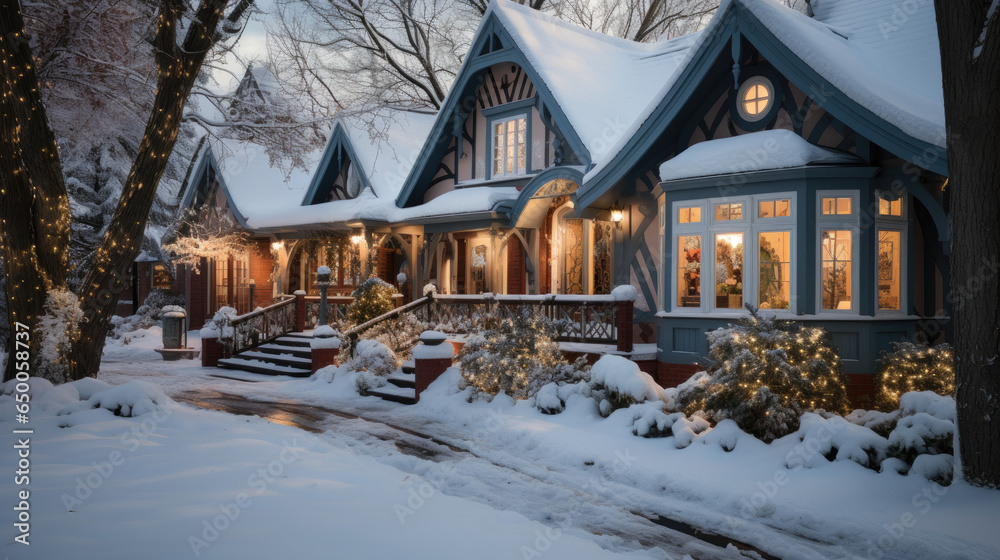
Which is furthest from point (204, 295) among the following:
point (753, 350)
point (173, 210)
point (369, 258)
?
point (753, 350)

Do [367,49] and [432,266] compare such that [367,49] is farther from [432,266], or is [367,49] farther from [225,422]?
[225,422]

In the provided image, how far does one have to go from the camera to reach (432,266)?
20.4m

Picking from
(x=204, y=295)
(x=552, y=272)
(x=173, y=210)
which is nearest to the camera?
(x=552, y=272)

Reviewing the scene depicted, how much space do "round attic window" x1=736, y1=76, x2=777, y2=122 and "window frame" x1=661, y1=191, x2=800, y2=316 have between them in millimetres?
1553

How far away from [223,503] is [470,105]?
14282 mm

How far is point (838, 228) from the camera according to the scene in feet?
35.3

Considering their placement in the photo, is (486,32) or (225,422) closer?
(225,422)

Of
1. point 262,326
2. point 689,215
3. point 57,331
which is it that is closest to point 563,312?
point 689,215

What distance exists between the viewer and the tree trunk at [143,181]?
9633 millimetres

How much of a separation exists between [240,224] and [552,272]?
11.6 metres

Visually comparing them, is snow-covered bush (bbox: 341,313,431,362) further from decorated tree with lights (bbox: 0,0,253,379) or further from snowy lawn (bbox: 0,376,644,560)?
snowy lawn (bbox: 0,376,644,560)

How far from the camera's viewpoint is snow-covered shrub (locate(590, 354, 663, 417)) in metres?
9.59

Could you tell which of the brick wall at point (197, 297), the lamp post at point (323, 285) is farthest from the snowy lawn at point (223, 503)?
the brick wall at point (197, 297)

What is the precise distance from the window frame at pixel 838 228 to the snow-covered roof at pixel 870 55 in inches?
57.3
